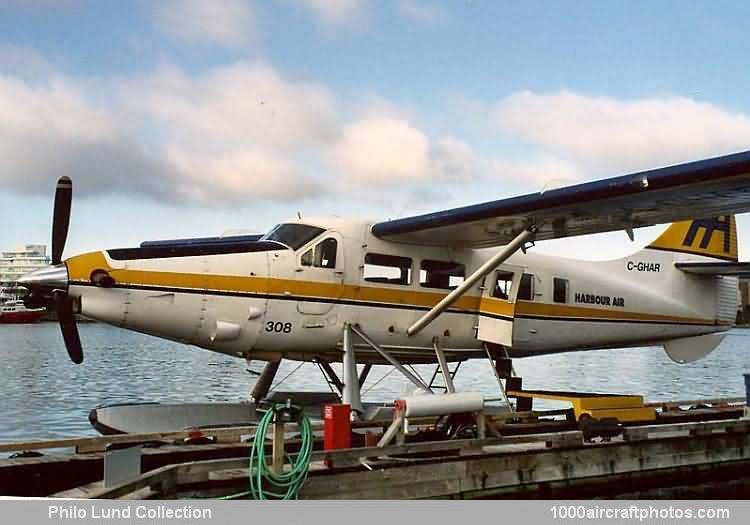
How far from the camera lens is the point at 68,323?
30.9 ft

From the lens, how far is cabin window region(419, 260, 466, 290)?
1120cm

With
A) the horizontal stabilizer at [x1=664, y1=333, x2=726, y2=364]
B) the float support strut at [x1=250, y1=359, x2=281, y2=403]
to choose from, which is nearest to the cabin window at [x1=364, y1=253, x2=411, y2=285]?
the float support strut at [x1=250, y1=359, x2=281, y2=403]

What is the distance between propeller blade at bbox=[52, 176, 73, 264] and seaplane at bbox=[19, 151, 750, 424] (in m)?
0.02

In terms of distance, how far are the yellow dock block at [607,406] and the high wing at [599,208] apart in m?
2.27

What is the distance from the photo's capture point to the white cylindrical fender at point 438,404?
7984 mm

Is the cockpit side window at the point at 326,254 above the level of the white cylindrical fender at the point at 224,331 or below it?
above

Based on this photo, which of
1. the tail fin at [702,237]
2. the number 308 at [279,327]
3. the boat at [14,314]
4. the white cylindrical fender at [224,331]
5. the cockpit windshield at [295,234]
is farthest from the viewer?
the boat at [14,314]

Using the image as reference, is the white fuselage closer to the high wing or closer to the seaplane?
the seaplane

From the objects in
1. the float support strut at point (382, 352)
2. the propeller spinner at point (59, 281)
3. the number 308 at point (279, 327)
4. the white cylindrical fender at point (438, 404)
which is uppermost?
the propeller spinner at point (59, 281)

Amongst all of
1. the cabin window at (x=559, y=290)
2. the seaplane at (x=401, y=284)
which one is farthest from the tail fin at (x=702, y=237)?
the cabin window at (x=559, y=290)

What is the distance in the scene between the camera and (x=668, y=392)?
90.1 ft

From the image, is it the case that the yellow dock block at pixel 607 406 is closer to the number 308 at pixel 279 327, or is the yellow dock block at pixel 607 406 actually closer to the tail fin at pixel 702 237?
the number 308 at pixel 279 327

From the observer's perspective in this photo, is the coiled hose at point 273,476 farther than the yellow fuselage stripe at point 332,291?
No
